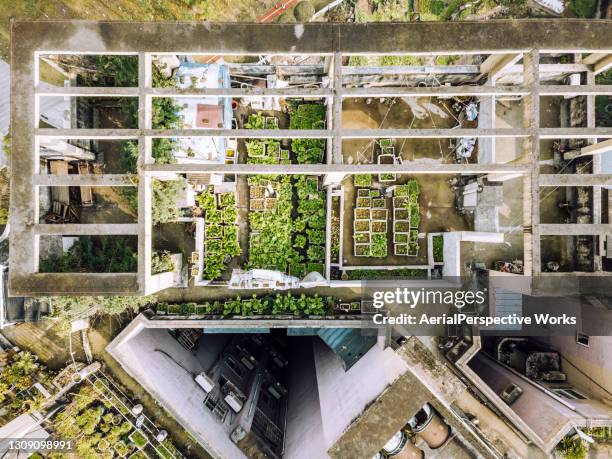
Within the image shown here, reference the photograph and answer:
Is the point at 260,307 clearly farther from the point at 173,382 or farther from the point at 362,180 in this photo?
the point at 362,180

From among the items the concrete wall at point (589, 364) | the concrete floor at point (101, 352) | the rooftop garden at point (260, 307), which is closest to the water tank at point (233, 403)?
the concrete floor at point (101, 352)

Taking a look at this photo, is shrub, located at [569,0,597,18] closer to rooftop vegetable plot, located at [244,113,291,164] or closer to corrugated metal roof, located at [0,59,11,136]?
rooftop vegetable plot, located at [244,113,291,164]

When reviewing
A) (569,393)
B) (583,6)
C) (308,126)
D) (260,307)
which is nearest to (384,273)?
(260,307)

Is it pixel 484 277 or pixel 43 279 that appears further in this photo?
pixel 484 277

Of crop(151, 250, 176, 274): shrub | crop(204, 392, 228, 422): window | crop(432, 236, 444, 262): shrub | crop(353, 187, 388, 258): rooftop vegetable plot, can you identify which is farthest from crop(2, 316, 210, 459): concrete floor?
crop(432, 236, 444, 262): shrub

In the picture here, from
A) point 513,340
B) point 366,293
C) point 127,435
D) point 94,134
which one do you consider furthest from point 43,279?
point 513,340

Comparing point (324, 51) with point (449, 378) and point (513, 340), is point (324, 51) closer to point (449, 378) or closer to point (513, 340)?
point (449, 378)
